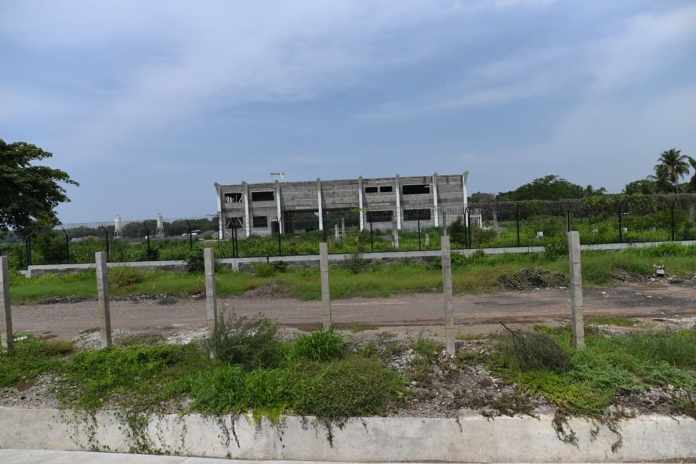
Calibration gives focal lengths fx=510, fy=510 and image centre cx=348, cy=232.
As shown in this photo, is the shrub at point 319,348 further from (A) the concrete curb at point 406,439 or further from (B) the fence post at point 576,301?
(B) the fence post at point 576,301

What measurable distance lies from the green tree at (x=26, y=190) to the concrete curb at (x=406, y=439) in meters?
24.0

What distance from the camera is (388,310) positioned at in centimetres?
1130

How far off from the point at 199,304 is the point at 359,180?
49858mm

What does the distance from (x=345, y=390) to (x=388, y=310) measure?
6.77 metres

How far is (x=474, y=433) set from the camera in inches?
169

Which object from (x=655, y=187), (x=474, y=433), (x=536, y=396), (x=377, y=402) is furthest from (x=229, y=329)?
(x=655, y=187)

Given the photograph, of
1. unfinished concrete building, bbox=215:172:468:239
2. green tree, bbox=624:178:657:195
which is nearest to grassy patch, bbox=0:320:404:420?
unfinished concrete building, bbox=215:172:468:239

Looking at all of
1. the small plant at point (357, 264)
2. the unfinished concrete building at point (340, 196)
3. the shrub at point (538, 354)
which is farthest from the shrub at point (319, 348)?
the unfinished concrete building at point (340, 196)

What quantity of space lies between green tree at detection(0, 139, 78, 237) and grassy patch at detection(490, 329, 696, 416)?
25.9 m

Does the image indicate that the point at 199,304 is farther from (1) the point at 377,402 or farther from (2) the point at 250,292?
(1) the point at 377,402

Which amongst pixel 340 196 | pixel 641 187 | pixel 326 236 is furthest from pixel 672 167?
pixel 326 236

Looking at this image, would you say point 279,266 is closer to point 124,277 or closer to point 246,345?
point 124,277

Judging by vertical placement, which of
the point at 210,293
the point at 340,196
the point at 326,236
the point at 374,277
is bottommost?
the point at 374,277

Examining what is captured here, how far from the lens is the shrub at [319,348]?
5.63 m
